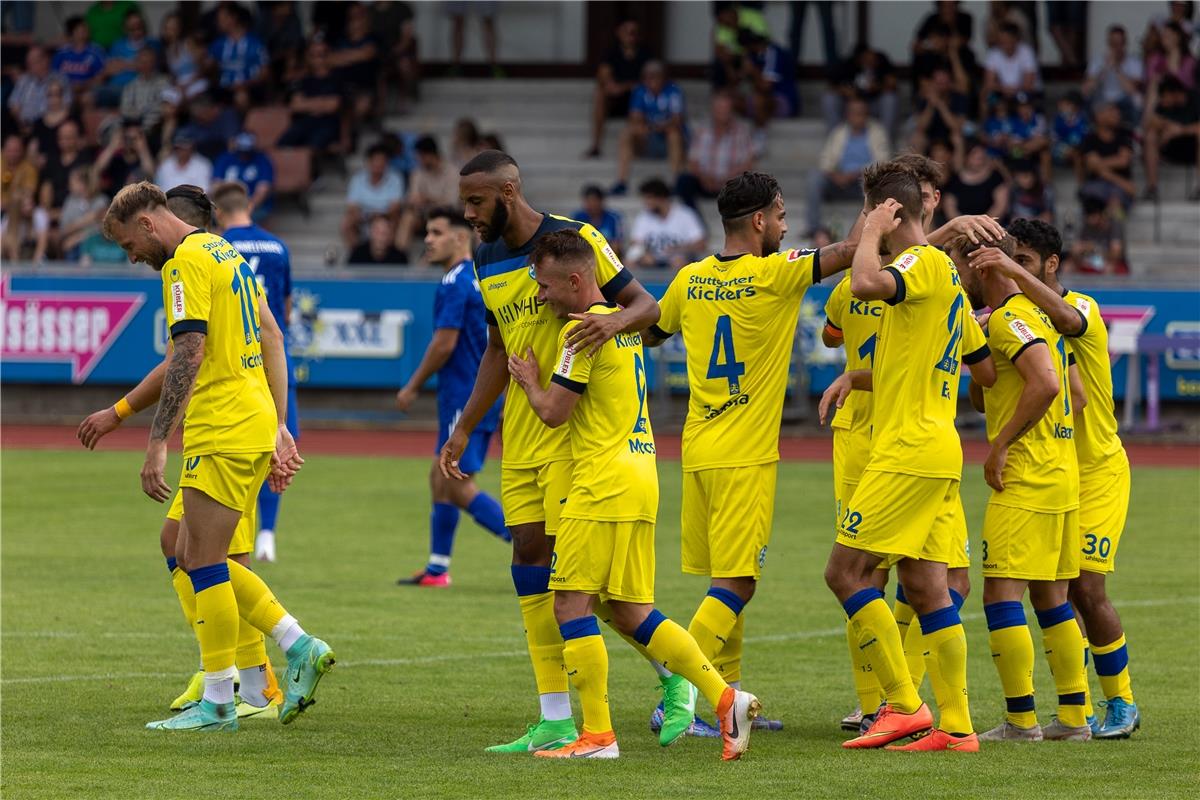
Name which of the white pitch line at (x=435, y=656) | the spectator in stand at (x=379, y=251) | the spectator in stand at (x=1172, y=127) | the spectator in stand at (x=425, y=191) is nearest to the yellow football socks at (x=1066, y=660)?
the white pitch line at (x=435, y=656)

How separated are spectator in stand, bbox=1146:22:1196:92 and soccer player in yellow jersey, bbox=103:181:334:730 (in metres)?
18.9

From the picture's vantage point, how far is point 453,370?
39.7 ft

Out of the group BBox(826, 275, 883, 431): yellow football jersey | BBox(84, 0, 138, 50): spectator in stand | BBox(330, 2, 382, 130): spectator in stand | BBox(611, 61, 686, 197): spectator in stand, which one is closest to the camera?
BBox(826, 275, 883, 431): yellow football jersey

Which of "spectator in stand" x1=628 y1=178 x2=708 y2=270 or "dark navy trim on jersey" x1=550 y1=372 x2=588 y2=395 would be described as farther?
"spectator in stand" x1=628 y1=178 x2=708 y2=270

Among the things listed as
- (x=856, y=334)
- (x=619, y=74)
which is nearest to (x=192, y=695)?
(x=856, y=334)

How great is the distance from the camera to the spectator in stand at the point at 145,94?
27.4m

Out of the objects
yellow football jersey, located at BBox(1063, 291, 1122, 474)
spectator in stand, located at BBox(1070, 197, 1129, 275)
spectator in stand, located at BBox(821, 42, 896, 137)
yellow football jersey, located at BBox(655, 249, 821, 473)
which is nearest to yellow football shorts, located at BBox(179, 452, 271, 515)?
yellow football jersey, located at BBox(655, 249, 821, 473)

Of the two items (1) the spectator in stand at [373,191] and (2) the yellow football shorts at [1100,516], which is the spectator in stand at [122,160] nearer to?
(1) the spectator in stand at [373,191]

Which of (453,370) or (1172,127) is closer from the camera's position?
(453,370)

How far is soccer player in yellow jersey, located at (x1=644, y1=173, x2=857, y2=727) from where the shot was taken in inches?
301

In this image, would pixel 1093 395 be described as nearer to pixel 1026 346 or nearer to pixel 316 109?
pixel 1026 346

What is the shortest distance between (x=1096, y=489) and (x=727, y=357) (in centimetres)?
174

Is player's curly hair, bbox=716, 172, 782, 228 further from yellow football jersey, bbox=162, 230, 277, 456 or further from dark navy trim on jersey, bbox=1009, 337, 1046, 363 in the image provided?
yellow football jersey, bbox=162, 230, 277, 456

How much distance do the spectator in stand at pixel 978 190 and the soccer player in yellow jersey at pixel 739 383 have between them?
15.3 meters
